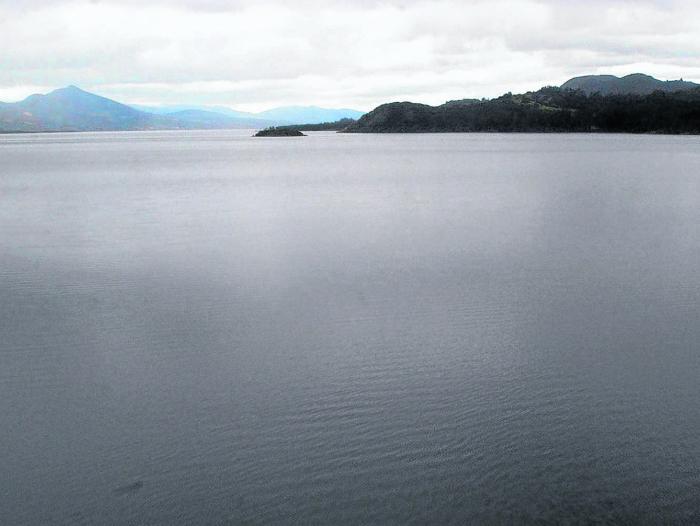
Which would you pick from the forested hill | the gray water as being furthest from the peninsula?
the gray water

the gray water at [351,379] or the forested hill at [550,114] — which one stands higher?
the forested hill at [550,114]

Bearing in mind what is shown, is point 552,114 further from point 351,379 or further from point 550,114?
point 351,379

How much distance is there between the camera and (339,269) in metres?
13.6

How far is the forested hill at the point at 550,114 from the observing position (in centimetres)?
12756

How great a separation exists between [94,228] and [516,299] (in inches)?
540

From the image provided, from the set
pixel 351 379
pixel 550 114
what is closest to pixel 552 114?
pixel 550 114

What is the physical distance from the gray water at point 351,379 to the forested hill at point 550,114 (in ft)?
401

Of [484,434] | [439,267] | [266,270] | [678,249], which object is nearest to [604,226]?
[678,249]

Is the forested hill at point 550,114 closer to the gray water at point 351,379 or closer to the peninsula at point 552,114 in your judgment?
the peninsula at point 552,114

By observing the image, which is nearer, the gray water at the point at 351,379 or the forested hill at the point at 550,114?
the gray water at the point at 351,379

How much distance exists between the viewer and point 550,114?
15312 cm

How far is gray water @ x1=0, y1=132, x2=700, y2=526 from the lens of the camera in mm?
5504

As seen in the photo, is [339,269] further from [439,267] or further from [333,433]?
[333,433]

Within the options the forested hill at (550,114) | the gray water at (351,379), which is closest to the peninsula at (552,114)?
the forested hill at (550,114)
